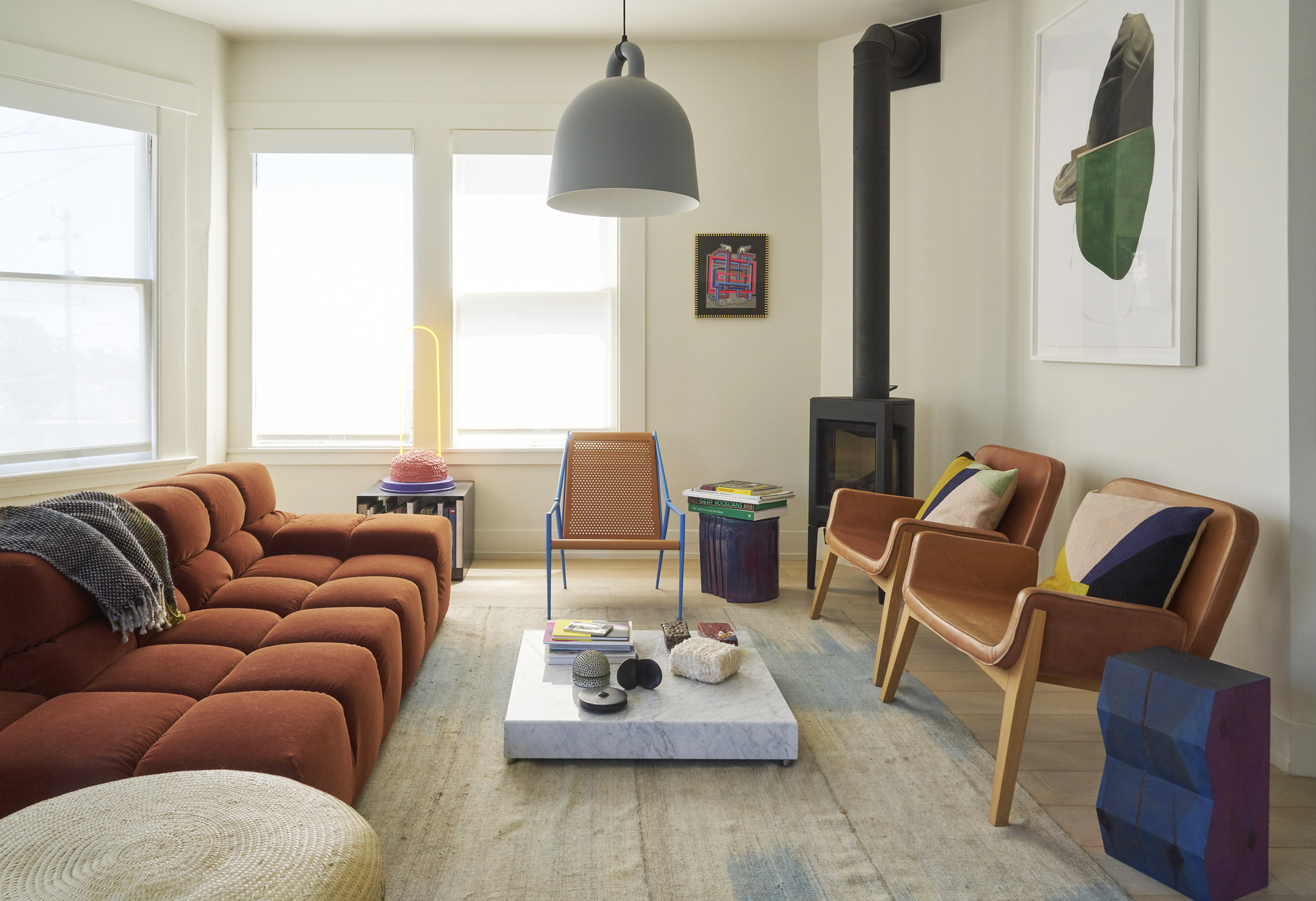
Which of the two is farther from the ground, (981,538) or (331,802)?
(981,538)

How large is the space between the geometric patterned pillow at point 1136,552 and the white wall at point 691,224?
2.72 m

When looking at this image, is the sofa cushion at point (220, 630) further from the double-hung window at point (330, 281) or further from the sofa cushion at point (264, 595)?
the double-hung window at point (330, 281)

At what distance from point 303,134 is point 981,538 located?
434 cm

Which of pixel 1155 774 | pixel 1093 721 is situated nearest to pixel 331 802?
pixel 1155 774

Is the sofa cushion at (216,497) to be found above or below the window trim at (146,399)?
below

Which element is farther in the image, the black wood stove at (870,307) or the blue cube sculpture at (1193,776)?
the black wood stove at (870,307)

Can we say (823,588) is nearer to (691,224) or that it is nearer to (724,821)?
(724,821)

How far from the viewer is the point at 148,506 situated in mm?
2850

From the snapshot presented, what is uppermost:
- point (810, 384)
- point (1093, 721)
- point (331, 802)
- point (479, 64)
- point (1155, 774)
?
point (479, 64)

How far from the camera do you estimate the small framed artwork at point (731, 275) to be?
5.18m

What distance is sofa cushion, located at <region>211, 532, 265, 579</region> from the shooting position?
3230mm

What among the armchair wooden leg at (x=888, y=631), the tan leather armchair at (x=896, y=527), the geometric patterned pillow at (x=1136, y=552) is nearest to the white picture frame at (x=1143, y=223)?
the tan leather armchair at (x=896, y=527)

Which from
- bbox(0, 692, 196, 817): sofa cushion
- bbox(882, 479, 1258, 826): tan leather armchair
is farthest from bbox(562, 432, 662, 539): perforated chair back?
bbox(0, 692, 196, 817): sofa cushion

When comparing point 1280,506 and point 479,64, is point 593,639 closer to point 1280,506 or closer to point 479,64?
point 1280,506
